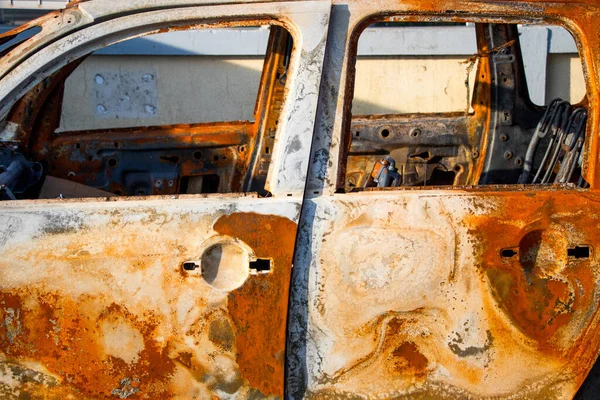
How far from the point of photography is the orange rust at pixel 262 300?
97.1 inches

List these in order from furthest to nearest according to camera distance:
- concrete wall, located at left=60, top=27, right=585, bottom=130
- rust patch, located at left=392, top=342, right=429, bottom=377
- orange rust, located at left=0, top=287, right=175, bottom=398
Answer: concrete wall, located at left=60, top=27, right=585, bottom=130
rust patch, located at left=392, top=342, right=429, bottom=377
orange rust, located at left=0, top=287, right=175, bottom=398

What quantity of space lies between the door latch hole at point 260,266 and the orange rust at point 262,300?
14 millimetres

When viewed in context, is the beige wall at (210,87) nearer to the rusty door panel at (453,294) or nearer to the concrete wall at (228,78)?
the concrete wall at (228,78)

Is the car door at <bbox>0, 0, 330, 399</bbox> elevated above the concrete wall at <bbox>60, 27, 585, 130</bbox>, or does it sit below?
below

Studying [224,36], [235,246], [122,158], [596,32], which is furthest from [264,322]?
[224,36]

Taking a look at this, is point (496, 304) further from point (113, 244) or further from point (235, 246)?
point (113, 244)

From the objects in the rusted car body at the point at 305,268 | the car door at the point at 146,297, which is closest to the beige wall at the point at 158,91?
the rusted car body at the point at 305,268

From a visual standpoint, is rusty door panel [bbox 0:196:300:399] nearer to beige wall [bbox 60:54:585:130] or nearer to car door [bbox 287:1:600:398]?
car door [bbox 287:1:600:398]

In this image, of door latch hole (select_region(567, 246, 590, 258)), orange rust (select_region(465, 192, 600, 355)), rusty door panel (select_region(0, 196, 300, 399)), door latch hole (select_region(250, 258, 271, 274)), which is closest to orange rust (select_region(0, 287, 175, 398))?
rusty door panel (select_region(0, 196, 300, 399))

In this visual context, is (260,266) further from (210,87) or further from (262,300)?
(210,87)

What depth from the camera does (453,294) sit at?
102 inches

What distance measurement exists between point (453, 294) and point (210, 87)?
5594 mm

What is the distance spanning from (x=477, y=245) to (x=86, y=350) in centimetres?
131

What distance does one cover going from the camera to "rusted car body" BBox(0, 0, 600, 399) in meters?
2.47
